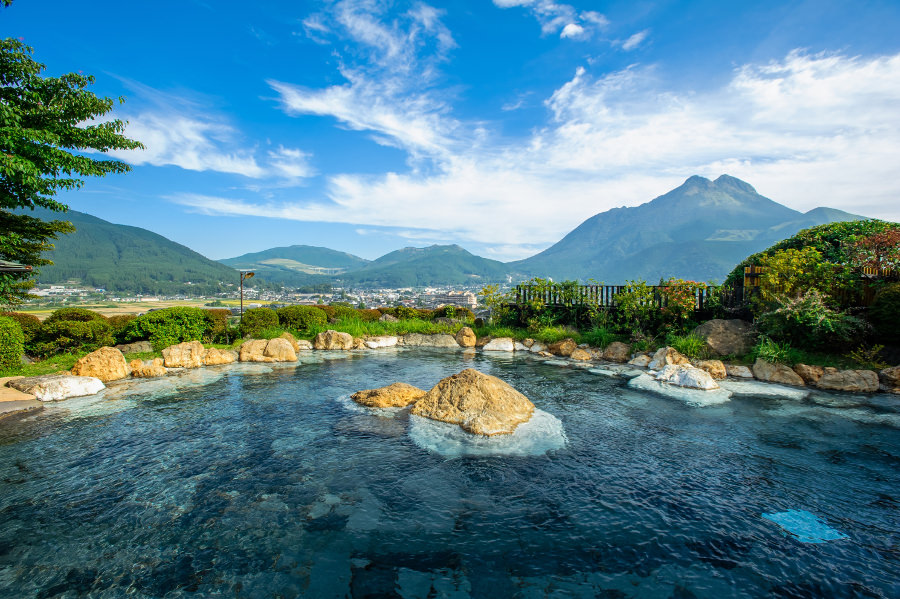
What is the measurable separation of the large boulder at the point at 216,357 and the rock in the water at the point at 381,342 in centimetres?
602

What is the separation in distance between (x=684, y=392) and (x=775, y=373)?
330cm

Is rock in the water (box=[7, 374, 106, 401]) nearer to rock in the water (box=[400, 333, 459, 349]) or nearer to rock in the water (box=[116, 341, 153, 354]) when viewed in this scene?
rock in the water (box=[116, 341, 153, 354])

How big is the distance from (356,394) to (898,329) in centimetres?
1465

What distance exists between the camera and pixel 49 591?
131 inches

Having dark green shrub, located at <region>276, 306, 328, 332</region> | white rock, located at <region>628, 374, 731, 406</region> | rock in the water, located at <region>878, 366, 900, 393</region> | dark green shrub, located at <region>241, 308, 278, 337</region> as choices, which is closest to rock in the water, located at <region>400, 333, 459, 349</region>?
dark green shrub, located at <region>276, 306, 328, 332</region>

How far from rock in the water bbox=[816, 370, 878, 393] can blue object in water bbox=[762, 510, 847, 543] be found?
7.89 meters

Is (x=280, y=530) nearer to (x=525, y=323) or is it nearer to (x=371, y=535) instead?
(x=371, y=535)

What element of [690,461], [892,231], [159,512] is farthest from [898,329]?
[159,512]

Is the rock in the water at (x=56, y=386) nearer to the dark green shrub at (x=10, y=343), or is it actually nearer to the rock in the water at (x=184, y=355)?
the dark green shrub at (x=10, y=343)

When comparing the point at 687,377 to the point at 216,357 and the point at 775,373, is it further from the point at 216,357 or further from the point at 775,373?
the point at 216,357

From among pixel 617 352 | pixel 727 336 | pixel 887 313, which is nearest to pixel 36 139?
pixel 617 352

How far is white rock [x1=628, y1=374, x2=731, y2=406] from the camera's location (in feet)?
30.6

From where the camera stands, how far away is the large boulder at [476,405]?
736 centimetres

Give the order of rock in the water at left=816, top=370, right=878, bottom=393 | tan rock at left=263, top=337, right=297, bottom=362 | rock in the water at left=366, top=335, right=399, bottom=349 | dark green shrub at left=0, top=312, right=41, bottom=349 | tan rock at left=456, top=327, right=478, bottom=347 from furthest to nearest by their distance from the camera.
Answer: tan rock at left=456, top=327, right=478, bottom=347, rock in the water at left=366, top=335, right=399, bottom=349, tan rock at left=263, top=337, right=297, bottom=362, dark green shrub at left=0, top=312, right=41, bottom=349, rock in the water at left=816, top=370, right=878, bottom=393
